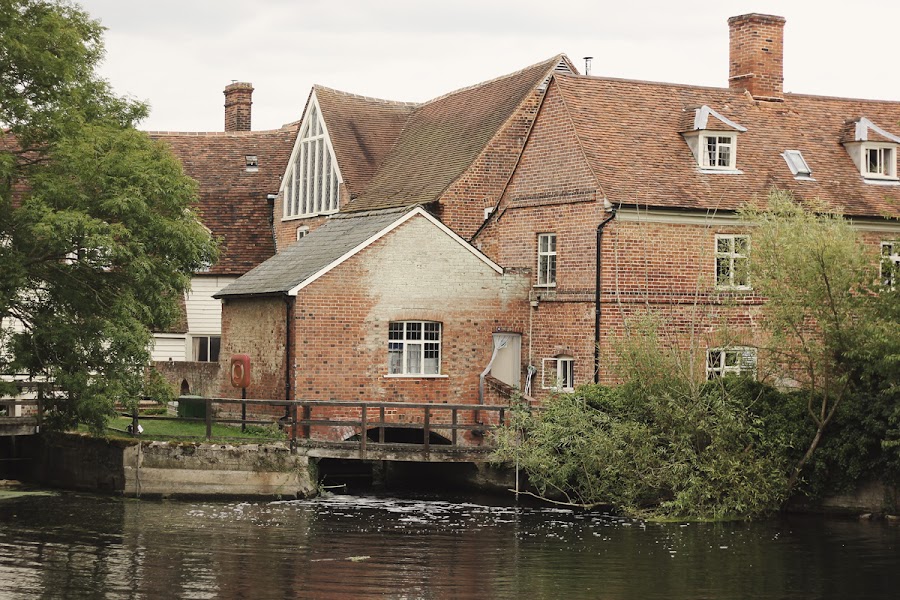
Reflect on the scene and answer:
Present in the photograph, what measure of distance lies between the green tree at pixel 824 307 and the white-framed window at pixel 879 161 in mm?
9289

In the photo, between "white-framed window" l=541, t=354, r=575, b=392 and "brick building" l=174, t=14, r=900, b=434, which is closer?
"brick building" l=174, t=14, r=900, b=434

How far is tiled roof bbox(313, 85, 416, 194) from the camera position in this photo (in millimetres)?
46531

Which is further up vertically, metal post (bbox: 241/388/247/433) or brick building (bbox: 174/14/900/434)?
brick building (bbox: 174/14/900/434)

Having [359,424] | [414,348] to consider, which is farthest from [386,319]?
[359,424]

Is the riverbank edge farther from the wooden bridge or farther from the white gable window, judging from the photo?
the white gable window

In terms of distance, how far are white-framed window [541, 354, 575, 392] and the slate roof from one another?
16.9ft

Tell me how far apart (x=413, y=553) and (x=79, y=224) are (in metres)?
10.3

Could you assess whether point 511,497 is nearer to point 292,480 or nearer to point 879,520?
point 292,480

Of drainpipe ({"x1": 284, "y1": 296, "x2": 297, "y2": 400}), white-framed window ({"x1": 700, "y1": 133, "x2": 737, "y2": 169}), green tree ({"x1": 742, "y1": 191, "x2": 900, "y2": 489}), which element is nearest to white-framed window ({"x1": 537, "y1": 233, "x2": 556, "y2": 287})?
white-framed window ({"x1": 700, "y1": 133, "x2": 737, "y2": 169})

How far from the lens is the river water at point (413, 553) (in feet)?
71.5

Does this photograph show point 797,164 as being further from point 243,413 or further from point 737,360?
point 243,413

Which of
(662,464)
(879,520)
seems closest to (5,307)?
(662,464)

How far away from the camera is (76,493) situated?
32.7 metres

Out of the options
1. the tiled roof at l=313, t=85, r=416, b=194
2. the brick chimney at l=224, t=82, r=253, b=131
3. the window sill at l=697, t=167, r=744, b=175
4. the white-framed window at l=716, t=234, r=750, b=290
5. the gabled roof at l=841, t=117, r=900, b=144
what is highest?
the brick chimney at l=224, t=82, r=253, b=131
